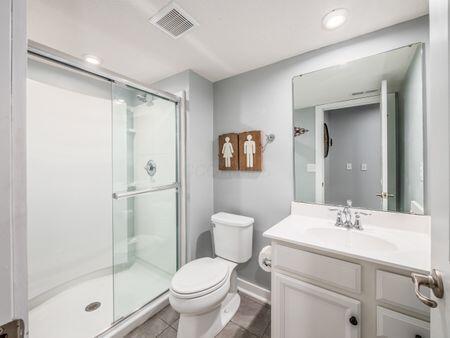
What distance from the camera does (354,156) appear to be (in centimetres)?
143

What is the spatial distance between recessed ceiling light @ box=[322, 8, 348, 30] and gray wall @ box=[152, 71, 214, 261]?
3.84 ft

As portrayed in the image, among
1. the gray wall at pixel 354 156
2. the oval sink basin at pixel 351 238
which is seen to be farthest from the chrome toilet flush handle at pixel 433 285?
the gray wall at pixel 354 156

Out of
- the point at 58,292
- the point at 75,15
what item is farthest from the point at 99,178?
the point at 75,15

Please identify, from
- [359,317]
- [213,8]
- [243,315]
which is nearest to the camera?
[359,317]

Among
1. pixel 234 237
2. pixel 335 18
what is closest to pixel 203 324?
pixel 234 237

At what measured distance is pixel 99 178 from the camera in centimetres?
209

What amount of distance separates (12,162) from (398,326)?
4.83ft

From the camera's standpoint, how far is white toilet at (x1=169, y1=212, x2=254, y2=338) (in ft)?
4.19

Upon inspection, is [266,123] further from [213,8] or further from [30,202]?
[30,202]

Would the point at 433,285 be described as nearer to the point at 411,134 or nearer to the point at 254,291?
the point at 411,134

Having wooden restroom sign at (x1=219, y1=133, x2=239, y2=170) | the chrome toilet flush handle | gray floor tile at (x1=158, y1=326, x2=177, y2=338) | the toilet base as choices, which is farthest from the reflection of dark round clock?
gray floor tile at (x1=158, y1=326, x2=177, y2=338)

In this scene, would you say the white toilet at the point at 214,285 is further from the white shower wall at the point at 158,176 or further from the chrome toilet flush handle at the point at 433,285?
the chrome toilet flush handle at the point at 433,285

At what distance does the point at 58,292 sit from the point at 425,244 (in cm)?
274

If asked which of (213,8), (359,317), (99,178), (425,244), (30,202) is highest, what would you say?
(213,8)
